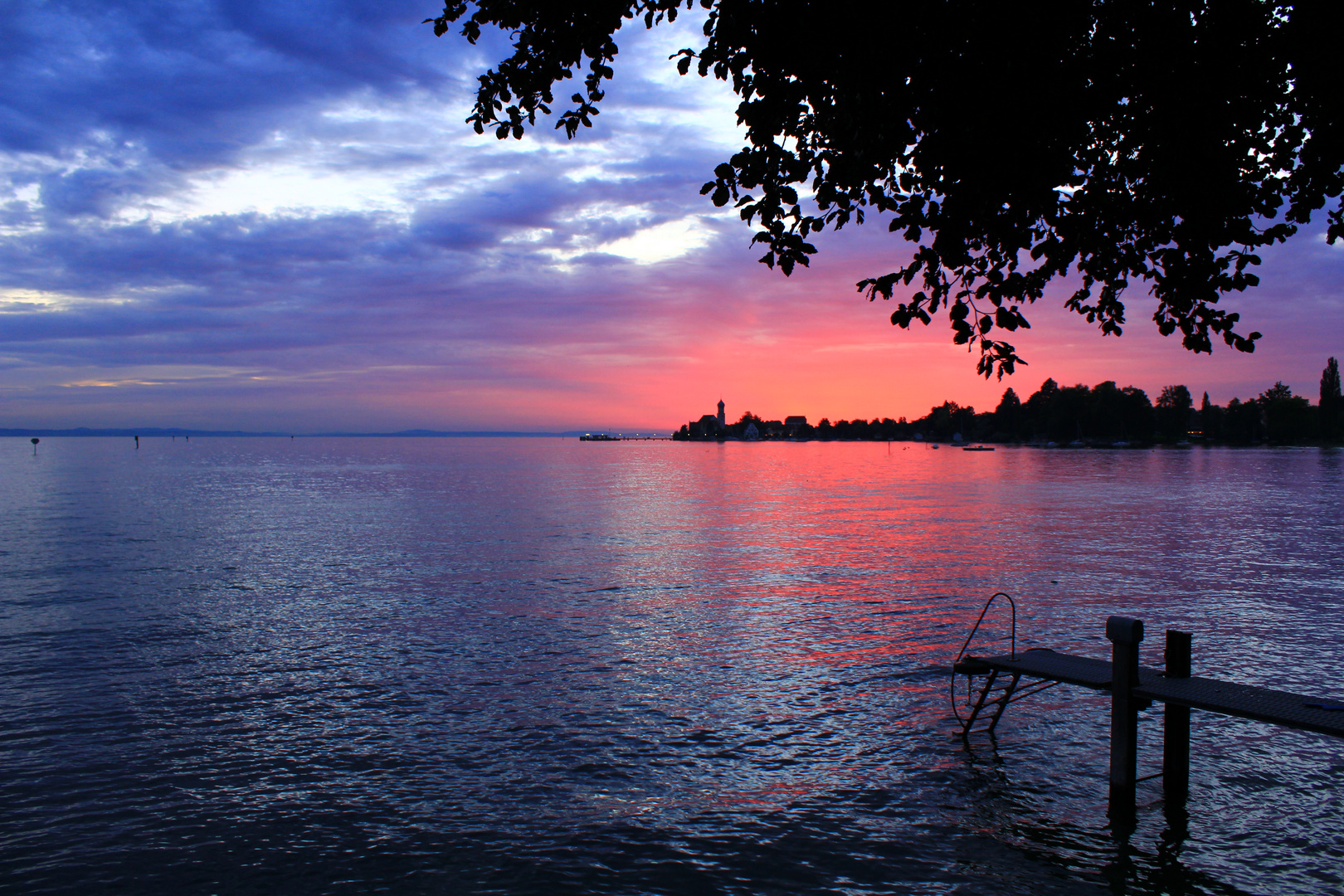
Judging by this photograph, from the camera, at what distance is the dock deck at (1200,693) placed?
9531 millimetres

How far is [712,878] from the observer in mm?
9109

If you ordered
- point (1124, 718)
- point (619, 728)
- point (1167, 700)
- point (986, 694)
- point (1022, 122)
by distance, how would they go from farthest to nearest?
1. point (986, 694)
2. point (619, 728)
3. point (1124, 718)
4. point (1167, 700)
5. point (1022, 122)

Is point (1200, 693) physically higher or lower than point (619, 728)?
higher

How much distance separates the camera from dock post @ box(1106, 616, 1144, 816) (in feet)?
35.5

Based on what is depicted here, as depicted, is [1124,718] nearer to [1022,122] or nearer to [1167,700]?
[1167,700]

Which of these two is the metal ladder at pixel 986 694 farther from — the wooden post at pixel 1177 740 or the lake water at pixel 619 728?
the wooden post at pixel 1177 740

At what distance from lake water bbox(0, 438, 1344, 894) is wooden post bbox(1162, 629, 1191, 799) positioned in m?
0.41

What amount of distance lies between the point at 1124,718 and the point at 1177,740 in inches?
32.3

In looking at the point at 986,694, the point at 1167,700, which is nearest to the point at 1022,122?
the point at 1167,700

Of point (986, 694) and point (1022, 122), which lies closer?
point (1022, 122)

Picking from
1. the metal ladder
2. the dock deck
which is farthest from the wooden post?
the metal ladder

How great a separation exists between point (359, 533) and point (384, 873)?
35.7 meters

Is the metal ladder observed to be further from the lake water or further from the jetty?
the jetty

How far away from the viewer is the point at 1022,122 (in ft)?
25.9
